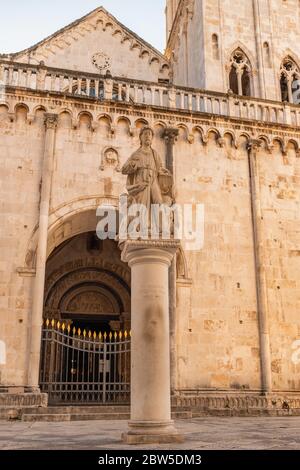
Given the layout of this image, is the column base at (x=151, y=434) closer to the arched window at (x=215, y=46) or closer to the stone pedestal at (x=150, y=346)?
the stone pedestal at (x=150, y=346)

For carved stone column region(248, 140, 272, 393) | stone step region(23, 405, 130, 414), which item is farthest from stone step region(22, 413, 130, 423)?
carved stone column region(248, 140, 272, 393)

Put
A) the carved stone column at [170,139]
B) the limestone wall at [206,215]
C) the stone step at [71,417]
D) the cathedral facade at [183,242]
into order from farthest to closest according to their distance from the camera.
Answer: the carved stone column at [170,139] → the limestone wall at [206,215] → the cathedral facade at [183,242] → the stone step at [71,417]

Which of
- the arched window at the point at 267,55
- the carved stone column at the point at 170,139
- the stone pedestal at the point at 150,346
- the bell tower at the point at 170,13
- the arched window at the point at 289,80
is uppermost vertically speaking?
the bell tower at the point at 170,13

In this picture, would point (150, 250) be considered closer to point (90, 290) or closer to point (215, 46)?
point (90, 290)

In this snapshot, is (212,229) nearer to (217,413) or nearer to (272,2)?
(217,413)

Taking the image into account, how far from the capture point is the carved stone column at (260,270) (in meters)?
13.8

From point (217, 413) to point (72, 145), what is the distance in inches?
322

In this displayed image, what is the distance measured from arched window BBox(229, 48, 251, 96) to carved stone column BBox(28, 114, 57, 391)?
8.29m

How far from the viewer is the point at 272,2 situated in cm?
2047

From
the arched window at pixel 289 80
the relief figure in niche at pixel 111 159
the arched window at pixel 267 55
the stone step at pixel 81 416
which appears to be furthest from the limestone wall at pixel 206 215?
the arched window at pixel 267 55

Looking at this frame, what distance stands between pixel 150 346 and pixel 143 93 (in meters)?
10.9

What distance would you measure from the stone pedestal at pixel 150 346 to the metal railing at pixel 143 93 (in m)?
9.04

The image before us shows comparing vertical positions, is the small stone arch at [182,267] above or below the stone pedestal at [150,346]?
above
